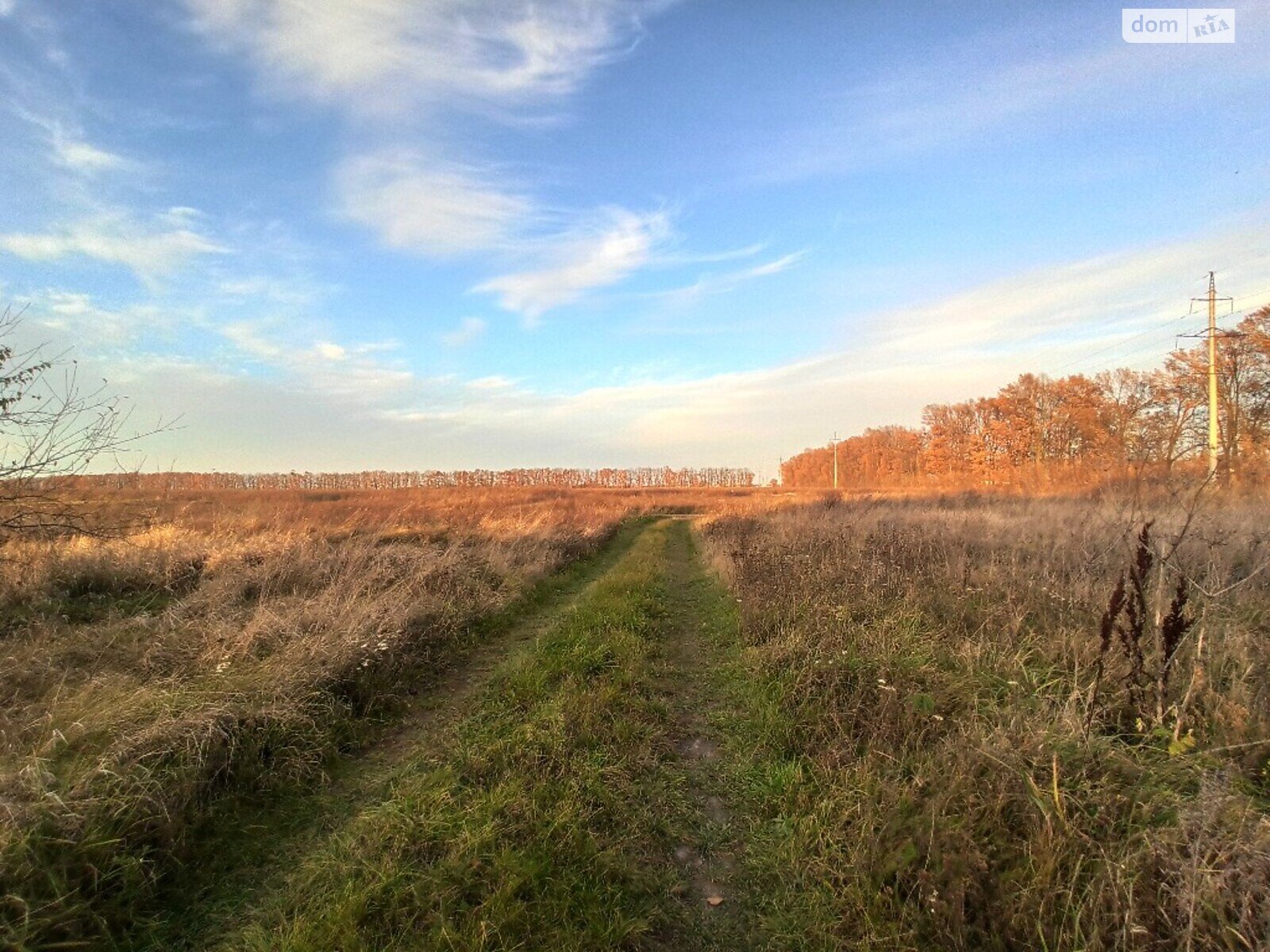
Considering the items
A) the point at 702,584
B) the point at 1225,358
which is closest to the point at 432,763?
the point at 702,584

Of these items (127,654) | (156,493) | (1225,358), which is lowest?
(127,654)

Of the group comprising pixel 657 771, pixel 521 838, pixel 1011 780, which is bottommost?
pixel 657 771

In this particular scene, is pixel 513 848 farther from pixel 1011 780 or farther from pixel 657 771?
pixel 1011 780

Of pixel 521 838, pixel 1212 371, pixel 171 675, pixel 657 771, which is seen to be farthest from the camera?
pixel 1212 371

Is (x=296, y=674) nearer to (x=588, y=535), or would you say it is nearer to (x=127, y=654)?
(x=127, y=654)

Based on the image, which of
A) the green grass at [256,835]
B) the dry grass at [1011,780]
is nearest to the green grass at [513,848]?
the green grass at [256,835]

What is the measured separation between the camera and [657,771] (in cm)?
415

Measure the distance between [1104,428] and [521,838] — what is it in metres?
38.5

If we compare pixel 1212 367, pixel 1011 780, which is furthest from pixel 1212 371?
pixel 1011 780

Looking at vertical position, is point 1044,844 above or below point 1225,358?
below

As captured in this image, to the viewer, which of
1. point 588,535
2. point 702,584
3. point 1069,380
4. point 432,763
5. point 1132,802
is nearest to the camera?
point 1132,802

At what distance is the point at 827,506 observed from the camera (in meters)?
26.2

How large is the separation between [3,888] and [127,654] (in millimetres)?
3748

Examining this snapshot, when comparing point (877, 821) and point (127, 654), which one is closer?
point (877, 821)
